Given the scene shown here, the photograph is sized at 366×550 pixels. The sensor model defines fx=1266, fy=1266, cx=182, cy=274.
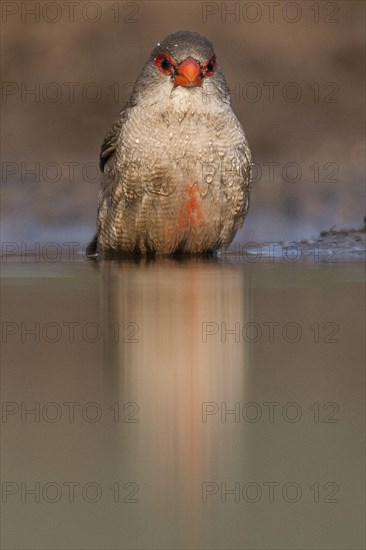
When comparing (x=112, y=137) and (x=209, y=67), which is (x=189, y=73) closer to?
(x=209, y=67)

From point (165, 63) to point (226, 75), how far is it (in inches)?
168

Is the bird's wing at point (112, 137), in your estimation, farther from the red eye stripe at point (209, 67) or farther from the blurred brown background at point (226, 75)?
the blurred brown background at point (226, 75)

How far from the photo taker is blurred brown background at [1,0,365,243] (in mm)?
11188

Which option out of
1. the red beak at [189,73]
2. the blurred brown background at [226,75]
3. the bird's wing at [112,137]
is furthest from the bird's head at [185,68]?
the blurred brown background at [226,75]

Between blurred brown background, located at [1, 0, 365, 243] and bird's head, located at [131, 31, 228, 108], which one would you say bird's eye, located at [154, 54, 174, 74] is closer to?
bird's head, located at [131, 31, 228, 108]

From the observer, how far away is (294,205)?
11047mm

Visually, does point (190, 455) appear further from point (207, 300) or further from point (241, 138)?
point (241, 138)

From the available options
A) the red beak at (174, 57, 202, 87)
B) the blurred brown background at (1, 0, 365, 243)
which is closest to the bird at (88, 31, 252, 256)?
the red beak at (174, 57, 202, 87)

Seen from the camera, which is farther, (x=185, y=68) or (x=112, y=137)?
(x=112, y=137)

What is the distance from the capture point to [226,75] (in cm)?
1195

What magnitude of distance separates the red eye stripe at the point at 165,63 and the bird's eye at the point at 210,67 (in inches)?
7.7

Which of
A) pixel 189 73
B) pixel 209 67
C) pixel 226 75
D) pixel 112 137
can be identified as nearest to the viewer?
pixel 189 73

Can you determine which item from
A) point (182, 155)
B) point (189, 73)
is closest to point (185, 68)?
point (189, 73)

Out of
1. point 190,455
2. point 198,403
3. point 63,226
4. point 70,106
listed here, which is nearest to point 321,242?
point 63,226
